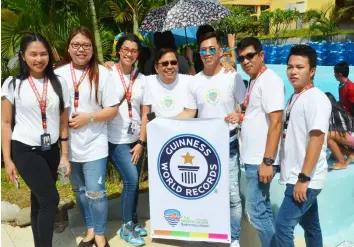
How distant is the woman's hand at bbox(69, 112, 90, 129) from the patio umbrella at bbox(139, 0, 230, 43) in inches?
71.7

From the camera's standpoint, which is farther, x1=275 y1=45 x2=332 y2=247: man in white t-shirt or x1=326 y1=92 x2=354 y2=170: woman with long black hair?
x1=326 y1=92 x2=354 y2=170: woman with long black hair

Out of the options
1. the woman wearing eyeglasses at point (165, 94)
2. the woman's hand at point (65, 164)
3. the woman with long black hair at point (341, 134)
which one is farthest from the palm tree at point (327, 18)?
the woman's hand at point (65, 164)

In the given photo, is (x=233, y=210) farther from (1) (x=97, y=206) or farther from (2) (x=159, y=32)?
(2) (x=159, y=32)

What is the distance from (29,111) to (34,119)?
0.22 feet

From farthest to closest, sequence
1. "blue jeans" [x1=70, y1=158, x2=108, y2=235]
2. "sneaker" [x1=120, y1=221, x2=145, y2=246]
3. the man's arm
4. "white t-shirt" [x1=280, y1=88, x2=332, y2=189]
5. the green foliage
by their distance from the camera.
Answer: the green foliage
"sneaker" [x1=120, y1=221, x2=145, y2=246]
"blue jeans" [x1=70, y1=158, x2=108, y2=235]
the man's arm
"white t-shirt" [x1=280, y1=88, x2=332, y2=189]

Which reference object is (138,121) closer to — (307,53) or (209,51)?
(209,51)

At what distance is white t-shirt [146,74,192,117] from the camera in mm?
3574

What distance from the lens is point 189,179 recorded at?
3.52m

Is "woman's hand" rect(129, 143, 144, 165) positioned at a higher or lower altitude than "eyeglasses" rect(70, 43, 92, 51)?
lower

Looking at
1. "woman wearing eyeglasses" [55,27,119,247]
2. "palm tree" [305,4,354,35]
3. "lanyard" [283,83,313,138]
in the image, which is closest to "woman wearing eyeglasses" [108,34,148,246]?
"woman wearing eyeglasses" [55,27,119,247]

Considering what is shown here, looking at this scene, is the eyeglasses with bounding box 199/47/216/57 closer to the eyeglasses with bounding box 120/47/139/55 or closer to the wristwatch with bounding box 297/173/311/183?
the eyeglasses with bounding box 120/47/139/55

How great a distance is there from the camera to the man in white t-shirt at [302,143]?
260 cm

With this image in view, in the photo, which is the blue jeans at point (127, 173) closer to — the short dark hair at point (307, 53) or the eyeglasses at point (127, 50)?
the eyeglasses at point (127, 50)

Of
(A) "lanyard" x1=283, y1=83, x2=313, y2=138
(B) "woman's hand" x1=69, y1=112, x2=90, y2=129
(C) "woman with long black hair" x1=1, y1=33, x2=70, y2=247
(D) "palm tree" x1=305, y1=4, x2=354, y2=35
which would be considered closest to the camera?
(A) "lanyard" x1=283, y1=83, x2=313, y2=138
